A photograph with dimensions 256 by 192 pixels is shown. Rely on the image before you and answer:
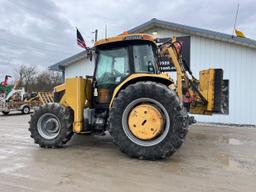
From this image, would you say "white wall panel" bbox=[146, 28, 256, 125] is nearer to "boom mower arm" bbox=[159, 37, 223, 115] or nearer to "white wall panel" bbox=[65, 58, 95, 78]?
"boom mower arm" bbox=[159, 37, 223, 115]

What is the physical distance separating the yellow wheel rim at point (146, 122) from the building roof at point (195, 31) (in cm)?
797

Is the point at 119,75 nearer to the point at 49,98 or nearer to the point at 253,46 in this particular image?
the point at 253,46

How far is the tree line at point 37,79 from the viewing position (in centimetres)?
3744

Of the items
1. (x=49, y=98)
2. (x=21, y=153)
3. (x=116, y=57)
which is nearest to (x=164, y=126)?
(x=116, y=57)

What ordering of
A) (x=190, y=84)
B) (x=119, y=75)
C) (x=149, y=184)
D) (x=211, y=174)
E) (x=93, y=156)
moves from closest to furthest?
1. (x=149, y=184)
2. (x=211, y=174)
3. (x=93, y=156)
4. (x=119, y=75)
5. (x=190, y=84)

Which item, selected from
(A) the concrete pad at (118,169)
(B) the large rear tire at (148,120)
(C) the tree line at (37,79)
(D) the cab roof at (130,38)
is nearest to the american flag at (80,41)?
(D) the cab roof at (130,38)

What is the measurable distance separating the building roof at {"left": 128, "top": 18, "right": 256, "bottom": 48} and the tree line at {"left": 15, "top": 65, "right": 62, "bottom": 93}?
2692 centimetres

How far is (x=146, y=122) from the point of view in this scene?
4.61 m

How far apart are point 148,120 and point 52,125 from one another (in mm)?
2339

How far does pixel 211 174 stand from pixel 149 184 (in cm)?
110

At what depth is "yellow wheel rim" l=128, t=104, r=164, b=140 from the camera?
457 cm

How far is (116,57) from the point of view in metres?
5.44

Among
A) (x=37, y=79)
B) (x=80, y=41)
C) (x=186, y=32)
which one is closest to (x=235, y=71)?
(x=186, y=32)

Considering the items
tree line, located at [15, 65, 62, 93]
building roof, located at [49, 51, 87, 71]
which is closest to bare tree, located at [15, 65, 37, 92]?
tree line, located at [15, 65, 62, 93]
